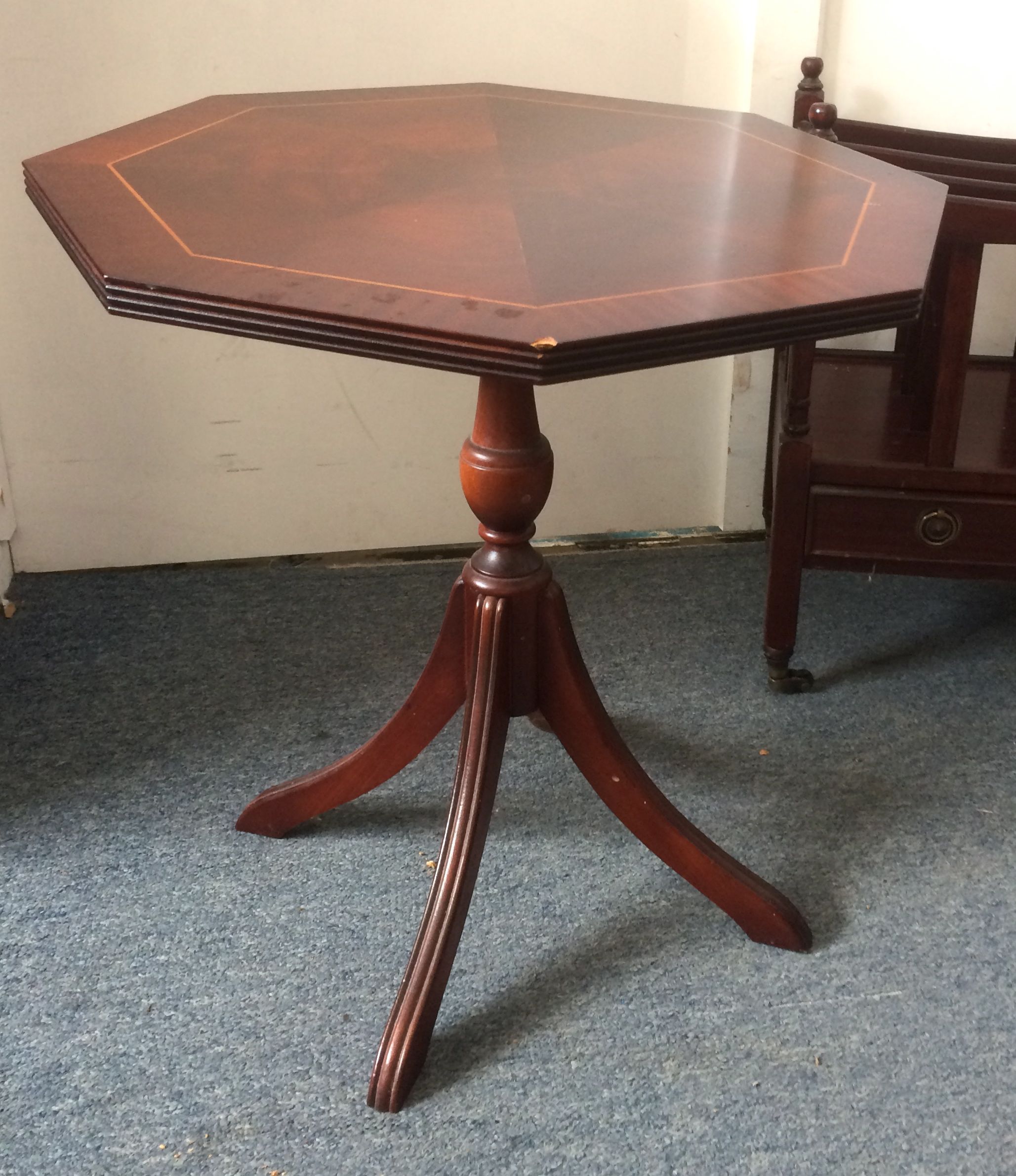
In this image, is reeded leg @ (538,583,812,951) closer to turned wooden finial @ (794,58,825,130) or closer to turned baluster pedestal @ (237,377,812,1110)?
turned baluster pedestal @ (237,377,812,1110)

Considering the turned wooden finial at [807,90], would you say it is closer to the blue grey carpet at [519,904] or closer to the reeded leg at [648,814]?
the blue grey carpet at [519,904]

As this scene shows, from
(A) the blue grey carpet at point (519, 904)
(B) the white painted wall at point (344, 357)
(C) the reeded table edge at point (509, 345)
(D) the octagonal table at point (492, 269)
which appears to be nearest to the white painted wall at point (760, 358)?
(B) the white painted wall at point (344, 357)

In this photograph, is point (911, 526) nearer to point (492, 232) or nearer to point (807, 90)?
point (807, 90)

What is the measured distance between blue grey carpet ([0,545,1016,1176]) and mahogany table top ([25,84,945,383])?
74 cm

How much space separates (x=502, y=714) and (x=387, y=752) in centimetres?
21

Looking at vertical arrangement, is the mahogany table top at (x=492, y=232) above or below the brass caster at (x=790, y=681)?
above

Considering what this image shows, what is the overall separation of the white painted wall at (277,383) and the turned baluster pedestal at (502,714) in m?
0.77

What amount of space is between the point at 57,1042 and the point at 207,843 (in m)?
0.32

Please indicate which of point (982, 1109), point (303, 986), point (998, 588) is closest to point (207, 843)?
point (303, 986)

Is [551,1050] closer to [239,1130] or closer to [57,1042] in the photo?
[239,1130]

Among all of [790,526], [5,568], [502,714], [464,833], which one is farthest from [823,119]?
[5,568]

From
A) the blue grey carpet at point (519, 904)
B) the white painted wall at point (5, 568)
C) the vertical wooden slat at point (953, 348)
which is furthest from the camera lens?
the white painted wall at point (5, 568)

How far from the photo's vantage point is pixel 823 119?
156 centimetres

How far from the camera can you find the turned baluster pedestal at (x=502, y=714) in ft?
3.87
